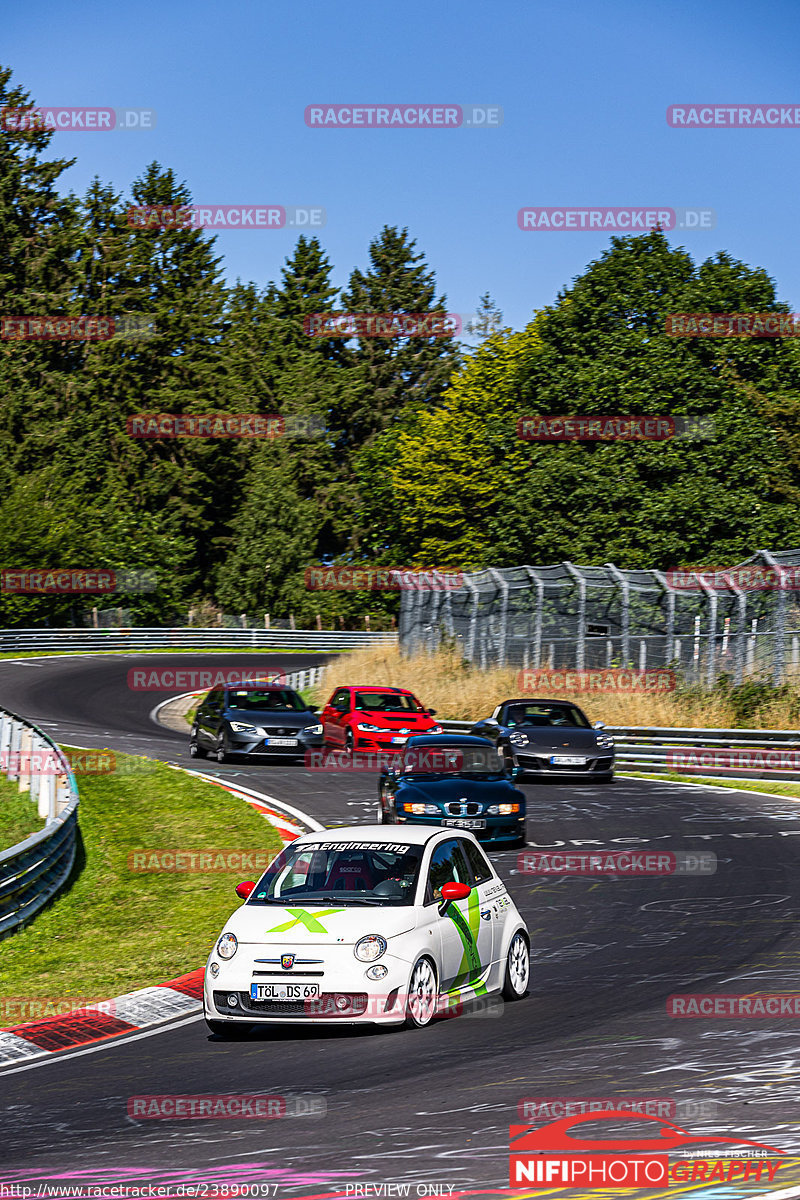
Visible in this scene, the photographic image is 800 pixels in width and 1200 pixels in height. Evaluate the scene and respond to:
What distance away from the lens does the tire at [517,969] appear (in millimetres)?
11109

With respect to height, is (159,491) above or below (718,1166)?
above

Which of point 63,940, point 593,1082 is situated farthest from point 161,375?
point 593,1082

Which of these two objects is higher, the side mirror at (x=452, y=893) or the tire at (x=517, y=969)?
the side mirror at (x=452, y=893)

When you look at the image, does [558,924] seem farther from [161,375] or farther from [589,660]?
[161,375]

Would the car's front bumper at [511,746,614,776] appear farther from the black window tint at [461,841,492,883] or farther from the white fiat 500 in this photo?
the white fiat 500

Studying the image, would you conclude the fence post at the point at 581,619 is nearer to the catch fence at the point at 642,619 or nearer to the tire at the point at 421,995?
the catch fence at the point at 642,619

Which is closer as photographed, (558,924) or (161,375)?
(558,924)

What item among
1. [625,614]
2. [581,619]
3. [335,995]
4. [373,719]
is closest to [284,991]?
[335,995]

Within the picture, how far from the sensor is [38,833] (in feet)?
50.4

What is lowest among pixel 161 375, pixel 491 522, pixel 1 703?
pixel 1 703

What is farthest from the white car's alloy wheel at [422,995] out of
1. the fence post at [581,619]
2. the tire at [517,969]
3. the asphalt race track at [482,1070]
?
the fence post at [581,619]

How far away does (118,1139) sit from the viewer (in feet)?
24.3

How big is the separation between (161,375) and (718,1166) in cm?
9026

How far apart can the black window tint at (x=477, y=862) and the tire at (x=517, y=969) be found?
1.54 feet
